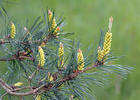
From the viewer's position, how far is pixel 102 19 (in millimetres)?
1482

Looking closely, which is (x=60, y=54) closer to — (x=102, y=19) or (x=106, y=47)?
(x=106, y=47)

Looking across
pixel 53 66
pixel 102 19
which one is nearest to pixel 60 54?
pixel 53 66

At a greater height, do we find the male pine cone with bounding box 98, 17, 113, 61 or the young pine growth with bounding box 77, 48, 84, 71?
the male pine cone with bounding box 98, 17, 113, 61

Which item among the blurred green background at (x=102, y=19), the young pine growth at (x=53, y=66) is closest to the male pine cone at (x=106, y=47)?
the young pine growth at (x=53, y=66)

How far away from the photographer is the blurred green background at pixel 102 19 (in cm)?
137

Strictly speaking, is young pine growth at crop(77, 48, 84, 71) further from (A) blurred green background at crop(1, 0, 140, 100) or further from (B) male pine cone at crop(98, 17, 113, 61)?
(A) blurred green background at crop(1, 0, 140, 100)

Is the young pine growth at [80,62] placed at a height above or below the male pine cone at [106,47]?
below

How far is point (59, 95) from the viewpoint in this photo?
39cm

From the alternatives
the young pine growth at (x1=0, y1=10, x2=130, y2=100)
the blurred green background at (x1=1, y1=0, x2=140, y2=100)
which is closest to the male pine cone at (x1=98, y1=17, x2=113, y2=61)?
the young pine growth at (x1=0, y1=10, x2=130, y2=100)

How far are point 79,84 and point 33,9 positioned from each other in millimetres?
1193

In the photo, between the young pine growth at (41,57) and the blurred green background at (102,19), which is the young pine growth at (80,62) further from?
the blurred green background at (102,19)

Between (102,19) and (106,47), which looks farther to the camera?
(102,19)

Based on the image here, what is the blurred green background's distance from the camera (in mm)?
1372

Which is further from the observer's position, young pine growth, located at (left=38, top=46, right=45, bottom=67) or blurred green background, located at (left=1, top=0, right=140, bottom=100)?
blurred green background, located at (left=1, top=0, right=140, bottom=100)
